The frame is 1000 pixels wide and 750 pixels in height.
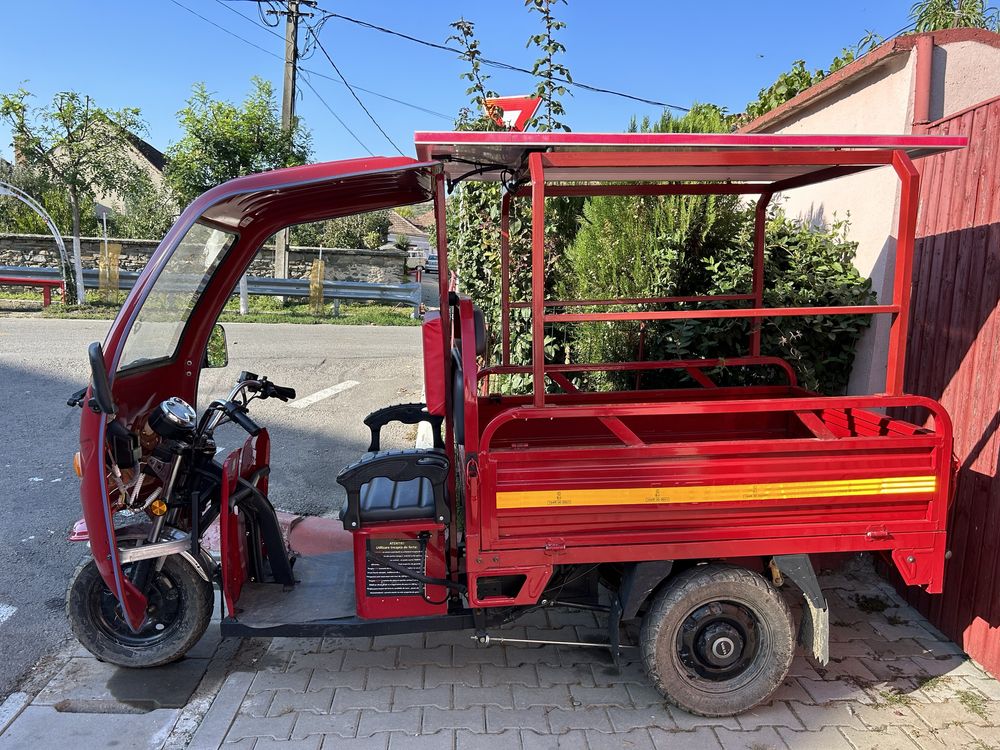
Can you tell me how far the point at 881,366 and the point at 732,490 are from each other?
2062mm

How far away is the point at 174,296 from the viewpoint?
3.18m

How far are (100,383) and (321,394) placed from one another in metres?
6.00

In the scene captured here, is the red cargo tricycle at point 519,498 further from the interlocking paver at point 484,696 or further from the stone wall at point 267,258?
the stone wall at point 267,258

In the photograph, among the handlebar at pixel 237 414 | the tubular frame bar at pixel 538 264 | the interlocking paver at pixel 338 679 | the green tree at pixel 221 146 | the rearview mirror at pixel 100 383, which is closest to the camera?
the rearview mirror at pixel 100 383

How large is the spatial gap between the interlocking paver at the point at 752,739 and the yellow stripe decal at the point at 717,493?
0.96 m

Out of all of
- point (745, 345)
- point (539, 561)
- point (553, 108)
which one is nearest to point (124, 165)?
point (553, 108)

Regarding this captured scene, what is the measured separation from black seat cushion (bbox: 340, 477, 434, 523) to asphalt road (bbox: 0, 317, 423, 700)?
1.82 metres

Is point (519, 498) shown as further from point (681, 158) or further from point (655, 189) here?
point (655, 189)

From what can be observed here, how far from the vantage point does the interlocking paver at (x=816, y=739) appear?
269 centimetres

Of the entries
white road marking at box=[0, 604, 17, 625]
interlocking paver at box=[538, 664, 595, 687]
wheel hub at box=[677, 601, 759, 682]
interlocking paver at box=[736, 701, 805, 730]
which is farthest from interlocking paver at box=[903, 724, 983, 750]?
white road marking at box=[0, 604, 17, 625]

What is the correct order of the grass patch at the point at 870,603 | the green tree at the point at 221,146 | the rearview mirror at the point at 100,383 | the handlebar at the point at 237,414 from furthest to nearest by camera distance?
1. the green tree at the point at 221,146
2. the grass patch at the point at 870,603
3. the handlebar at the point at 237,414
4. the rearview mirror at the point at 100,383

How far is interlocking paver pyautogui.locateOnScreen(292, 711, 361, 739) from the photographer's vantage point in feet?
9.02

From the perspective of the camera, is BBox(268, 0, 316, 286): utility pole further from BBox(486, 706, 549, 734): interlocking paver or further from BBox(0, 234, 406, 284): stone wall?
BBox(486, 706, 549, 734): interlocking paver

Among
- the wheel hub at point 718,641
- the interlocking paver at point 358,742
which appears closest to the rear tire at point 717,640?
the wheel hub at point 718,641
